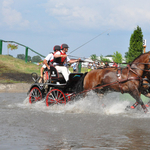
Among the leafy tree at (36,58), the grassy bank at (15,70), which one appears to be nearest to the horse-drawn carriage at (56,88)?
the grassy bank at (15,70)

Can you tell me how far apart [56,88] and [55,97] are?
0.31 meters

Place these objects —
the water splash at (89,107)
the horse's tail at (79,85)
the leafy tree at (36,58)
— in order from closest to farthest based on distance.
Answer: the water splash at (89,107) → the horse's tail at (79,85) → the leafy tree at (36,58)

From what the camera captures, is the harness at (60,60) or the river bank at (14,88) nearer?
the harness at (60,60)

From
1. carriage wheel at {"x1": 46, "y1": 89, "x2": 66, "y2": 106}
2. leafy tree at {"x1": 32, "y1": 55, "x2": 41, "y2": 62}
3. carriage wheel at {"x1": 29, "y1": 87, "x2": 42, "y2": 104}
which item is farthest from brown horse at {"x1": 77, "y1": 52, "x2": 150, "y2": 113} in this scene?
leafy tree at {"x1": 32, "y1": 55, "x2": 41, "y2": 62}

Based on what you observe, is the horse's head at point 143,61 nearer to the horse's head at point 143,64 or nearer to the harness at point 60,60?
the horse's head at point 143,64

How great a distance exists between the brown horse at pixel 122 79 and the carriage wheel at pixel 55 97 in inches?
22.9

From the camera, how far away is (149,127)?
23.5ft

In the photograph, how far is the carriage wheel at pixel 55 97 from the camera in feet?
33.1

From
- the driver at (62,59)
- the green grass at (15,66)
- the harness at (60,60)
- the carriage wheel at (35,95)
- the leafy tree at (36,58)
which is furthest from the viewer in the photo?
the leafy tree at (36,58)

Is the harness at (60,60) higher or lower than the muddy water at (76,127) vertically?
higher

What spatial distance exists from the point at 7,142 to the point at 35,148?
646mm

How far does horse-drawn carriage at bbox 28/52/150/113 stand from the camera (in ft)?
29.7

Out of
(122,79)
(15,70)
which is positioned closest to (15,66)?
(15,70)

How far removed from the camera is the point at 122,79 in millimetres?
9188
